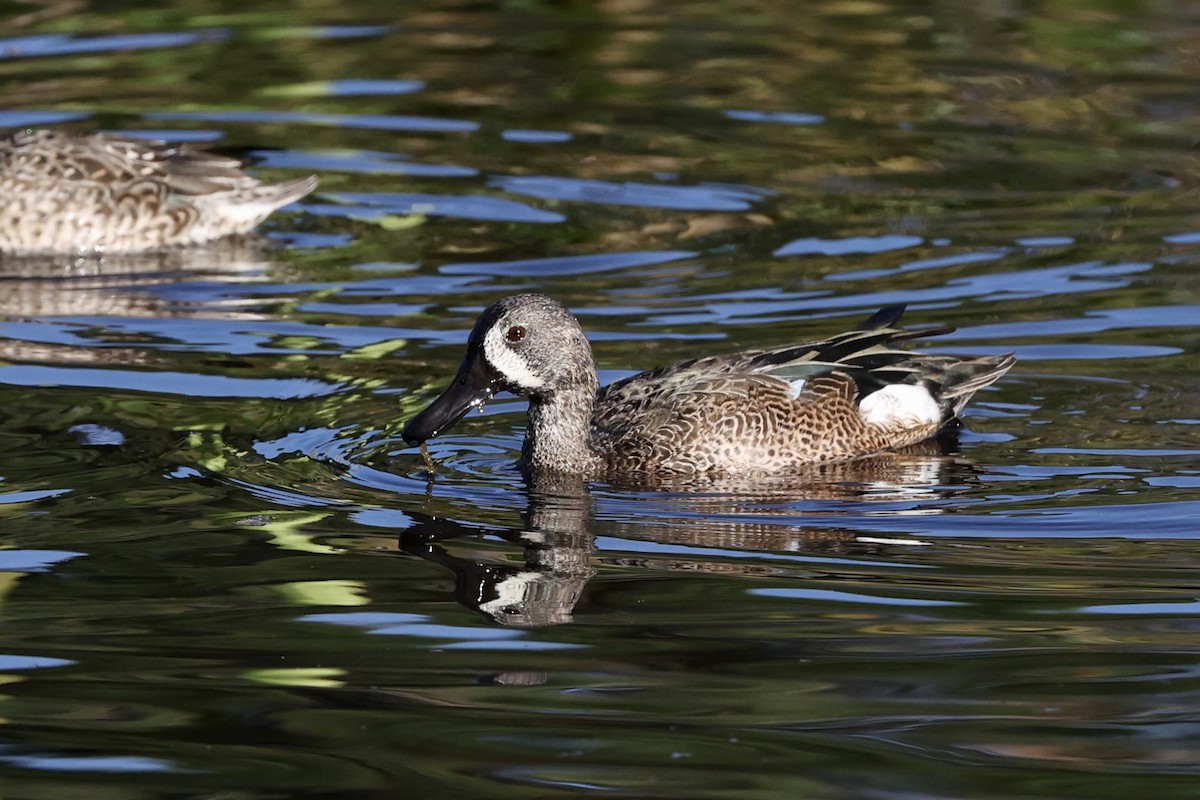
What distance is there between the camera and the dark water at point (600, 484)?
5.20 meters

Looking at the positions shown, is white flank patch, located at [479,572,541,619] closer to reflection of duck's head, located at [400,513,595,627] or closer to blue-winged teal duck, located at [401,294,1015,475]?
reflection of duck's head, located at [400,513,595,627]

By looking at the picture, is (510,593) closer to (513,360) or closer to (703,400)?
(513,360)

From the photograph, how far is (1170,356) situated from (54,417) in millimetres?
4723

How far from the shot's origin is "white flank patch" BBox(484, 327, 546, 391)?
8086 mm

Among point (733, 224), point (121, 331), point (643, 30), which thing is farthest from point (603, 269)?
point (643, 30)

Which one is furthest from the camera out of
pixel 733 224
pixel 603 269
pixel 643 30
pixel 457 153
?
pixel 643 30

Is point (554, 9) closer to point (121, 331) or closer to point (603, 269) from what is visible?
point (603, 269)

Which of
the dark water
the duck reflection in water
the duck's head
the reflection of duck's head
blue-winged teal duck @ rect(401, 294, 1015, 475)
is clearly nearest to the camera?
the dark water

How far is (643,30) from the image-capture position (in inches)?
671

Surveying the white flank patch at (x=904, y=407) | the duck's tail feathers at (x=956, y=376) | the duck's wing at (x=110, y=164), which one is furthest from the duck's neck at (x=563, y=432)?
the duck's wing at (x=110, y=164)

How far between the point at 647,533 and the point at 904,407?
183 centimetres

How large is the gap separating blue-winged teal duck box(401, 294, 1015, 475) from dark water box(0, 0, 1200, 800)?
24 centimetres

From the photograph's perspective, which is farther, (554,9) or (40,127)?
(554,9)

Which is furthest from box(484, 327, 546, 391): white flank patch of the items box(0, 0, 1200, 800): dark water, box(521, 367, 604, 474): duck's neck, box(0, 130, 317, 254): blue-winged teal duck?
box(0, 130, 317, 254): blue-winged teal duck
